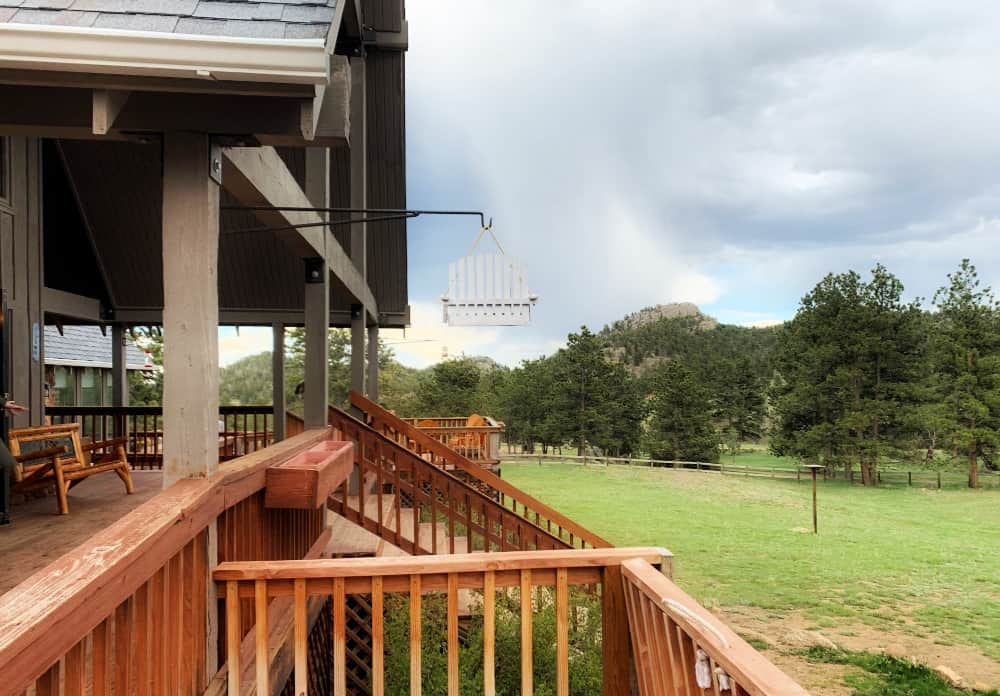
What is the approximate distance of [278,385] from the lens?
881cm

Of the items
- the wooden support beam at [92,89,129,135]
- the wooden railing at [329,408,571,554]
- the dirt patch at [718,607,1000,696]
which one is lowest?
the dirt patch at [718,607,1000,696]

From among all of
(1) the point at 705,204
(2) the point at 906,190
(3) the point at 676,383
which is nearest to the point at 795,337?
(3) the point at 676,383

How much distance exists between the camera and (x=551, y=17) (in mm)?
47969

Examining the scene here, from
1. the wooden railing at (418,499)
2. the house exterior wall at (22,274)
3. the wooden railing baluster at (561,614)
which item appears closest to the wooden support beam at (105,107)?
the wooden railing baluster at (561,614)

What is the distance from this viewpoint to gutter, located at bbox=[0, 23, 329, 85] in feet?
6.87

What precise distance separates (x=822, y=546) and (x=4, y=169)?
17803 mm

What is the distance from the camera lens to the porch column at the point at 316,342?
17.5ft

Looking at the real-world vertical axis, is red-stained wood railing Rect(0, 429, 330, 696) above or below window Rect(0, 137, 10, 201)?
below

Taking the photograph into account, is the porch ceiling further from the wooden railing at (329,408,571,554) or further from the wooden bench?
the wooden bench

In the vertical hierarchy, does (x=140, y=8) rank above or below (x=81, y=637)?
above

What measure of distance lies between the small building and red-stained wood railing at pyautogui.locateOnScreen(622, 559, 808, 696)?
14798 millimetres

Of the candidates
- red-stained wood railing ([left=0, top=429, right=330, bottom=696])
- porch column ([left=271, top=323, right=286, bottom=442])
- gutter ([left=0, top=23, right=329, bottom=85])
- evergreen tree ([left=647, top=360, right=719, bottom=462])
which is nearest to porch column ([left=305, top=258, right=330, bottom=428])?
red-stained wood railing ([left=0, top=429, right=330, bottom=696])

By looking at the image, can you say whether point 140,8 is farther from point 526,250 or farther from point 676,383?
point 526,250

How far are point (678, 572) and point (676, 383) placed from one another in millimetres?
26722
